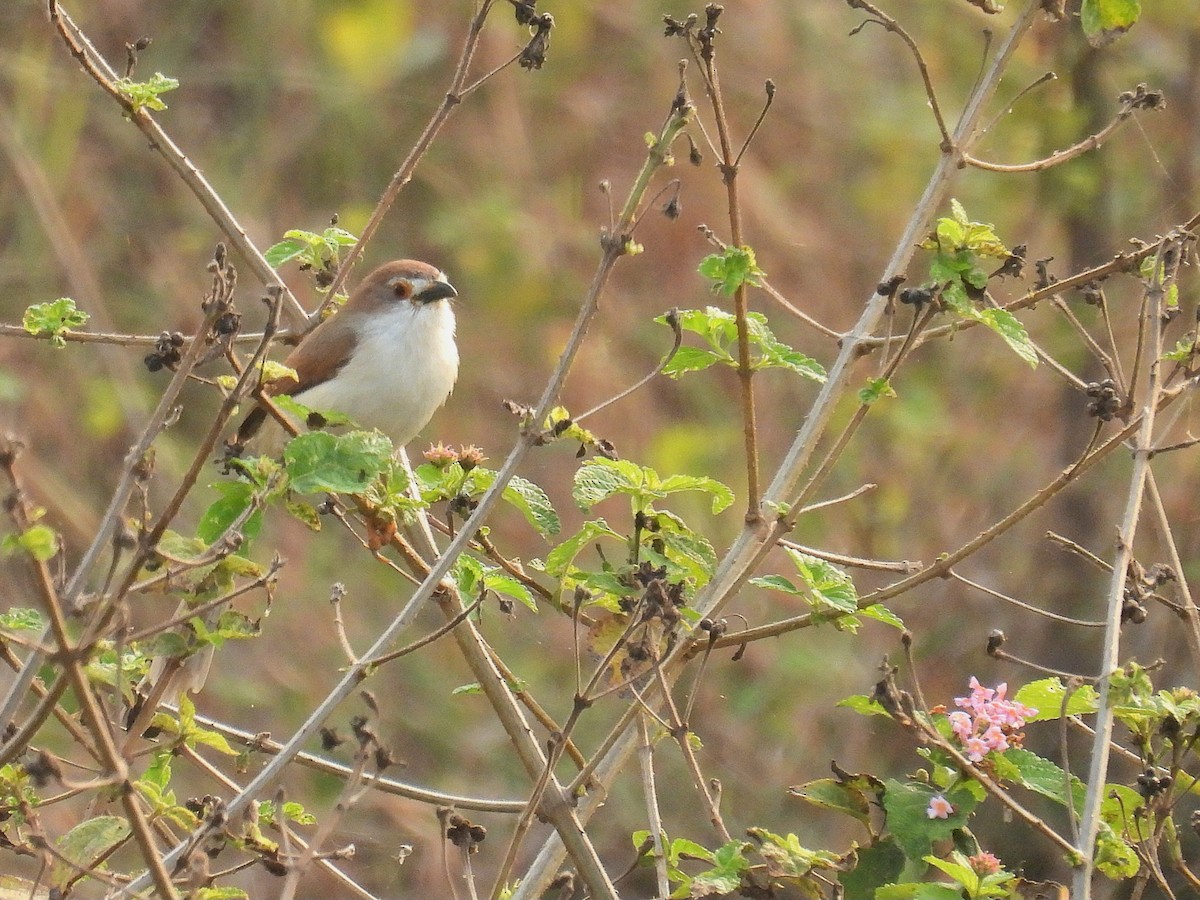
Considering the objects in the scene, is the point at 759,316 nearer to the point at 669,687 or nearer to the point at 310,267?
the point at 669,687

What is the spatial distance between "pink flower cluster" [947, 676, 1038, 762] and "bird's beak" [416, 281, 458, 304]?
3.36 m

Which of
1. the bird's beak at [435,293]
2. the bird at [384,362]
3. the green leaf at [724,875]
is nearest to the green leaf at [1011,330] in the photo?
the green leaf at [724,875]

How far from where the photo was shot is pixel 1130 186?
854 centimetres

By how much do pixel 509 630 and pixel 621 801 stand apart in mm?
1310

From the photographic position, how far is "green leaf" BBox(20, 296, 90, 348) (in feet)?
11.1

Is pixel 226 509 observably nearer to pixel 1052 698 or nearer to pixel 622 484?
pixel 622 484

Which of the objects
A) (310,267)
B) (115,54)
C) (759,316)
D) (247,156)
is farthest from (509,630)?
(759,316)

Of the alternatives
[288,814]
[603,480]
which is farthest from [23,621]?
[603,480]

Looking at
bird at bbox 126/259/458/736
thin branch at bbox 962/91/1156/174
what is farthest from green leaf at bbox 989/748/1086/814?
bird at bbox 126/259/458/736

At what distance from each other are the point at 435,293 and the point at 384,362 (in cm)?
51

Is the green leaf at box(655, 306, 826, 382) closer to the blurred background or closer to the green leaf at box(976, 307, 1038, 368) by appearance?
the green leaf at box(976, 307, 1038, 368)

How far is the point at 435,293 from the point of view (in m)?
5.91

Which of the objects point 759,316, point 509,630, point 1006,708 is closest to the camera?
point 1006,708

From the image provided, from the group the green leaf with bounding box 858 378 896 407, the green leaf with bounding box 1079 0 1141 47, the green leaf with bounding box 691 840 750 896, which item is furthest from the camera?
the green leaf with bounding box 1079 0 1141 47
